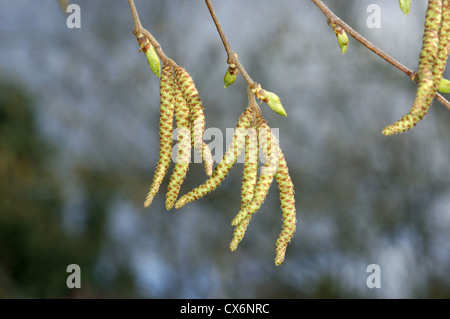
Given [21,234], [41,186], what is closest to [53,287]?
[21,234]

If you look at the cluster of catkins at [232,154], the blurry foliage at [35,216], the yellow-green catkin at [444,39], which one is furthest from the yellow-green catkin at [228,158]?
the blurry foliage at [35,216]

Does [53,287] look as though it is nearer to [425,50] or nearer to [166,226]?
[166,226]

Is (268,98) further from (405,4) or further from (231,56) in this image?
(405,4)

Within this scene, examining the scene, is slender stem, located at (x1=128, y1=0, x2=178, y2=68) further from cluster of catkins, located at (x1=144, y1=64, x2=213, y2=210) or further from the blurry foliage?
the blurry foliage

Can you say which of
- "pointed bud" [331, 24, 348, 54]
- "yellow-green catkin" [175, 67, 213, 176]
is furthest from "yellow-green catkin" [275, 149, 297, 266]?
"pointed bud" [331, 24, 348, 54]

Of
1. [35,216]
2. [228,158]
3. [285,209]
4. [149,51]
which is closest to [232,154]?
[228,158]

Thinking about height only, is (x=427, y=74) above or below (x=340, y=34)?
below

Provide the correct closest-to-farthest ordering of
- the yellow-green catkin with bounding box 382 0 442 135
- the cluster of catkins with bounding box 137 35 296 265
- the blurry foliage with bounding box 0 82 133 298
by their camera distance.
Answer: the yellow-green catkin with bounding box 382 0 442 135 → the cluster of catkins with bounding box 137 35 296 265 → the blurry foliage with bounding box 0 82 133 298
